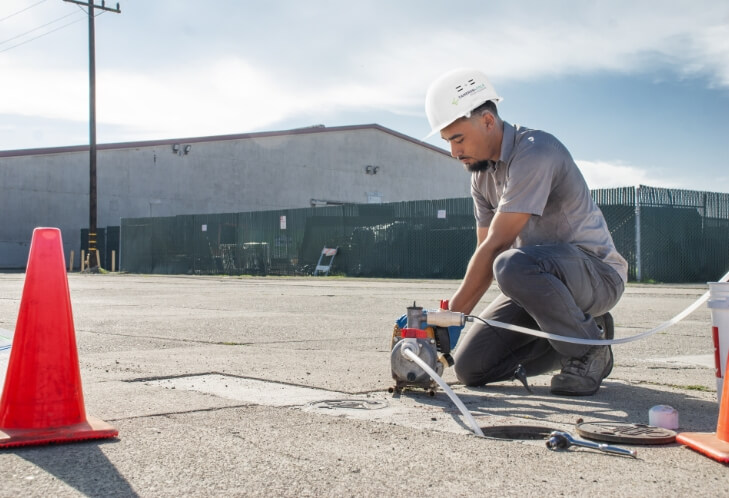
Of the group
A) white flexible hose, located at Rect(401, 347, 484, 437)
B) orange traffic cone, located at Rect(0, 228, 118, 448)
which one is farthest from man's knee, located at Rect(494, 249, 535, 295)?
orange traffic cone, located at Rect(0, 228, 118, 448)

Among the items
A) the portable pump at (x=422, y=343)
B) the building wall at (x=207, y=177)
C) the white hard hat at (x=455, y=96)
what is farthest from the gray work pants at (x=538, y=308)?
the building wall at (x=207, y=177)

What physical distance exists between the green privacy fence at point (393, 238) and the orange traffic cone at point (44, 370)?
19044 millimetres

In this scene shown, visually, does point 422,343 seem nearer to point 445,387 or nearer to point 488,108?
point 445,387

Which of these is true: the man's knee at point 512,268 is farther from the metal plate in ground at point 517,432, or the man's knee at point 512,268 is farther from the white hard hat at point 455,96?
the metal plate in ground at point 517,432

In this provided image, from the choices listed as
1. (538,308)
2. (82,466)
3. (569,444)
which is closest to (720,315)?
(569,444)

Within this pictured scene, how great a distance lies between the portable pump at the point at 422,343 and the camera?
367 centimetres

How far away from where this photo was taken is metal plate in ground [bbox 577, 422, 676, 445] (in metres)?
2.83

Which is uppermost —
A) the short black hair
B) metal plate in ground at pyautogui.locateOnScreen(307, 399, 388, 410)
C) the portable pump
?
the short black hair

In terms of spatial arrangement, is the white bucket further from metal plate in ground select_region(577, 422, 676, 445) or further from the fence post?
the fence post

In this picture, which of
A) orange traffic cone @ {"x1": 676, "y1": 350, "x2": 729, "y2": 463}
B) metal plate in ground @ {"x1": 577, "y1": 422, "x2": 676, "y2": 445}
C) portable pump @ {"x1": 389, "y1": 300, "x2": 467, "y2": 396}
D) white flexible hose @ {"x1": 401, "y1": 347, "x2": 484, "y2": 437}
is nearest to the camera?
orange traffic cone @ {"x1": 676, "y1": 350, "x2": 729, "y2": 463}

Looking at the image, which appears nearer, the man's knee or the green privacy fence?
the man's knee

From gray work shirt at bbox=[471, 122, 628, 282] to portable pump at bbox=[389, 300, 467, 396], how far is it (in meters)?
0.63

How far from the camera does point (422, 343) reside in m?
3.67

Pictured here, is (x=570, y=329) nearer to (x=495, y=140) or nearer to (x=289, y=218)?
(x=495, y=140)
